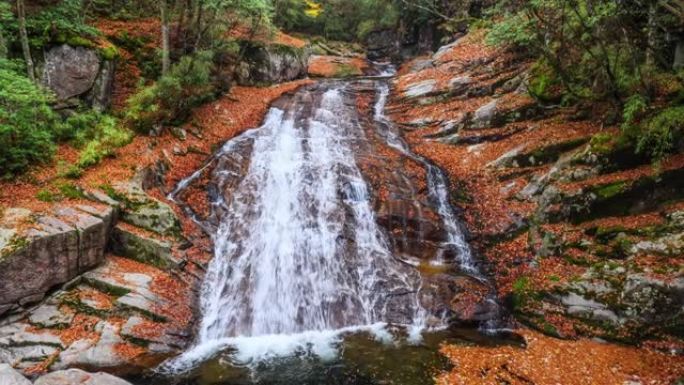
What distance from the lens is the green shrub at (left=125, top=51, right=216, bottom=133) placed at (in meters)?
14.3

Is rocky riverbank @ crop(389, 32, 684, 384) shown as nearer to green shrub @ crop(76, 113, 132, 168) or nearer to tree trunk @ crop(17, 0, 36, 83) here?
green shrub @ crop(76, 113, 132, 168)

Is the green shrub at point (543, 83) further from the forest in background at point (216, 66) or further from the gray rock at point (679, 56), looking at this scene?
the gray rock at point (679, 56)

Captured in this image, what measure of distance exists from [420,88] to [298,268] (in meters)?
14.6

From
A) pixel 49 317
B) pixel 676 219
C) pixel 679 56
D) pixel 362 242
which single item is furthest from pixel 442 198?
pixel 49 317

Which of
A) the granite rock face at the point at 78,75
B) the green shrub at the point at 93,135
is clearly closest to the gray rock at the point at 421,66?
the granite rock face at the point at 78,75

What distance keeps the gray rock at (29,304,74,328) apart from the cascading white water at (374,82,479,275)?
32.3 ft

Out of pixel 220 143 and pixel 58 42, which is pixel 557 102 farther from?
pixel 58 42

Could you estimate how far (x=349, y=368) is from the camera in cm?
874

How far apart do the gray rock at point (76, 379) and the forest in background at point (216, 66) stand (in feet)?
18.4

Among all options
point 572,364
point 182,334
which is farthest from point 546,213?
point 182,334

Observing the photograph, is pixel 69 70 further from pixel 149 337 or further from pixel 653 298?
pixel 653 298

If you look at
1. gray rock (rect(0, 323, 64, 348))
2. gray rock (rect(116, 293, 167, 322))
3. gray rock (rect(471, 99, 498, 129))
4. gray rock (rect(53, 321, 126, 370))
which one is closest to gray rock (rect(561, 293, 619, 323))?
gray rock (rect(471, 99, 498, 129))

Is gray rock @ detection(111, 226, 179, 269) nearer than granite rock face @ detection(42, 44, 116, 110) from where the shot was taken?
Yes

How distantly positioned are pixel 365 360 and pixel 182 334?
424 centimetres
